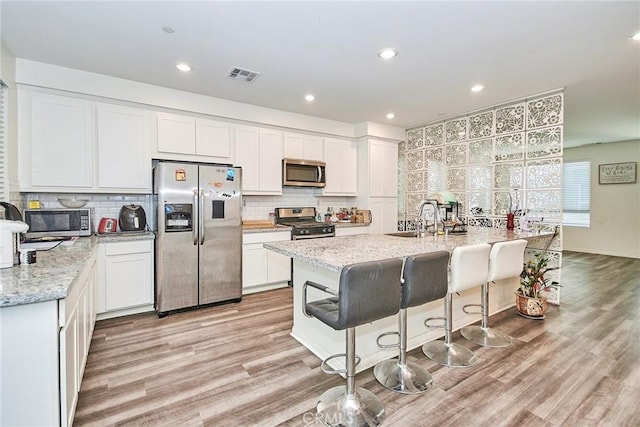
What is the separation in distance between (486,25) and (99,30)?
3013mm

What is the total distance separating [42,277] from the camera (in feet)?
5.06

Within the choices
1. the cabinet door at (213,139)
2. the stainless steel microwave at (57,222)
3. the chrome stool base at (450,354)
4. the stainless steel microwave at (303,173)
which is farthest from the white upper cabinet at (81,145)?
the chrome stool base at (450,354)

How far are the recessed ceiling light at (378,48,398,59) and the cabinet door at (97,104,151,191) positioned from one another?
272cm

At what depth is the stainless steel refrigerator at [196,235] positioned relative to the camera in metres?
3.34

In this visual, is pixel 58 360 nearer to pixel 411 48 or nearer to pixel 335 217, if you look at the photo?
pixel 411 48

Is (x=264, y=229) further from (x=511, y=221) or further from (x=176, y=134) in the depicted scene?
(x=511, y=221)

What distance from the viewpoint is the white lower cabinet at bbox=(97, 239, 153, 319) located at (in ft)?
10.3

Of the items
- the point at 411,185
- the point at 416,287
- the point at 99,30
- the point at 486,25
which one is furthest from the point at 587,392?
the point at 99,30

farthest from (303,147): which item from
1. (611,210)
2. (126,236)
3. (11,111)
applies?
(611,210)

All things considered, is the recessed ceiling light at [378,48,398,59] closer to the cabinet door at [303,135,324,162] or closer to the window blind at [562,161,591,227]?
the cabinet door at [303,135,324,162]

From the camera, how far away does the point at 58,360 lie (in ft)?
4.59

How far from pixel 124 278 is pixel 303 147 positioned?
2969 millimetres

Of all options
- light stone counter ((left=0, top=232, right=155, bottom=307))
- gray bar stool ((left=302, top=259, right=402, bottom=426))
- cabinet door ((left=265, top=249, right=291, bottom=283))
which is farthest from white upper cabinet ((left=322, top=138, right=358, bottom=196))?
light stone counter ((left=0, top=232, right=155, bottom=307))

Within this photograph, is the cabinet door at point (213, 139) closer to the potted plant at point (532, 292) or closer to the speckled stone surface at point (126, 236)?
the speckled stone surface at point (126, 236)
